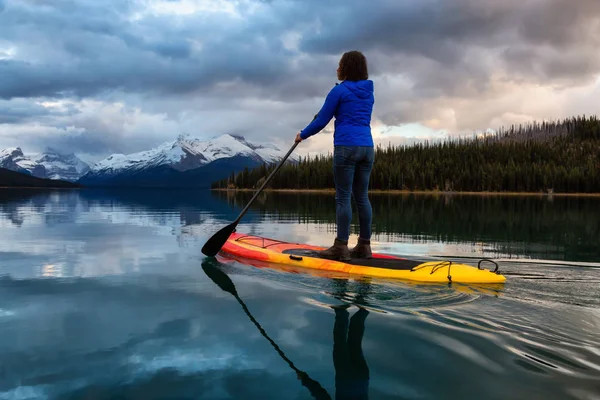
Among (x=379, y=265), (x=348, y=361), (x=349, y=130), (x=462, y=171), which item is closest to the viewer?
(x=348, y=361)

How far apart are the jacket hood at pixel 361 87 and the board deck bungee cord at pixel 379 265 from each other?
366 centimetres

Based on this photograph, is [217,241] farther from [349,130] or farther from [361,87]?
[361,87]

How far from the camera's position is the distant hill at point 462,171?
129000mm

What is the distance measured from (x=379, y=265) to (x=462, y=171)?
135892 mm

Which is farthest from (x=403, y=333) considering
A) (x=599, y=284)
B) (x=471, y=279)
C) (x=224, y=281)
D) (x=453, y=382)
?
(x=599, y=284)

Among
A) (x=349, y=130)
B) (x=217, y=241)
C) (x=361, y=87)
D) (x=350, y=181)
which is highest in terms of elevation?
(x=361, y=87)

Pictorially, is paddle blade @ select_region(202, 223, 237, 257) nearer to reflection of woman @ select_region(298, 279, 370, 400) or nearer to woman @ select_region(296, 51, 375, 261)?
woman @ select_region(296, 51, 375, 261)

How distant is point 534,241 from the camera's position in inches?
692

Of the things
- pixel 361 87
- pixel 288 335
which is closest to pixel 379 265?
pixel 361 87

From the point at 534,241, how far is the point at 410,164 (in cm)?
13223

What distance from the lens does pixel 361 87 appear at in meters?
10.2

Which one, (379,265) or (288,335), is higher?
(379,265)

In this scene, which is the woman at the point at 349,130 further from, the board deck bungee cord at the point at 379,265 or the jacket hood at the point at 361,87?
the board deck bungee cord at the point at 379,265

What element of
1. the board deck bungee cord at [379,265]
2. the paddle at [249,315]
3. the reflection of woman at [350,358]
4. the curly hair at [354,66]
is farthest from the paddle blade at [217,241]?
the reflection of woman at [350,358]
